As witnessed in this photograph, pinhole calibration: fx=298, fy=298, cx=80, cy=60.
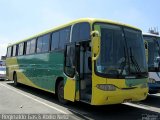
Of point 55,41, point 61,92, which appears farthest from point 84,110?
point 55,41

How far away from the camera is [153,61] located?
1375 cm

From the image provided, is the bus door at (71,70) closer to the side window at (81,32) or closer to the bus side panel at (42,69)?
the side window at (81,32)

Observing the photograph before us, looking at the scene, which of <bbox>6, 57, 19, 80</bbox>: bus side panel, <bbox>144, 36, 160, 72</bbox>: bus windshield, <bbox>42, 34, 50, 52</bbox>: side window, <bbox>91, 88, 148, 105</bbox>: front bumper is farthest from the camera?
<bbox>6, 57, 19, 80</bbox>: bus side panel

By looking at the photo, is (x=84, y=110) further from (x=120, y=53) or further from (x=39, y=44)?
(x=39, y=44)

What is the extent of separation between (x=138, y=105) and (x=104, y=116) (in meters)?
2.99

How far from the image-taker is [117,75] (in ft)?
32.1

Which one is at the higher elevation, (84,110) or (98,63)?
(98,63)

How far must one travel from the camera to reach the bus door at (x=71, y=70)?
36.1 ft

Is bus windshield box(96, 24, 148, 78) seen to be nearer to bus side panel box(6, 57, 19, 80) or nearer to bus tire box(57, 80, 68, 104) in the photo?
bus tire box(57, 80, 68, 104)

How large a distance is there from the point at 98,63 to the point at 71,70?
193 cm

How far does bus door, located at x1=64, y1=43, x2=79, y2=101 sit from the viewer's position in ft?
36.1

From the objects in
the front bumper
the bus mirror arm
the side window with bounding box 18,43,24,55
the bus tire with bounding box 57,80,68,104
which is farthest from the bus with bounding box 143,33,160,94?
the side window with bounding box 18,43,24,55

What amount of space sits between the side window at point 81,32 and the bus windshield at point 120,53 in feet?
1.89

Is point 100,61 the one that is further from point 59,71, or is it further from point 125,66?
point 59,71
